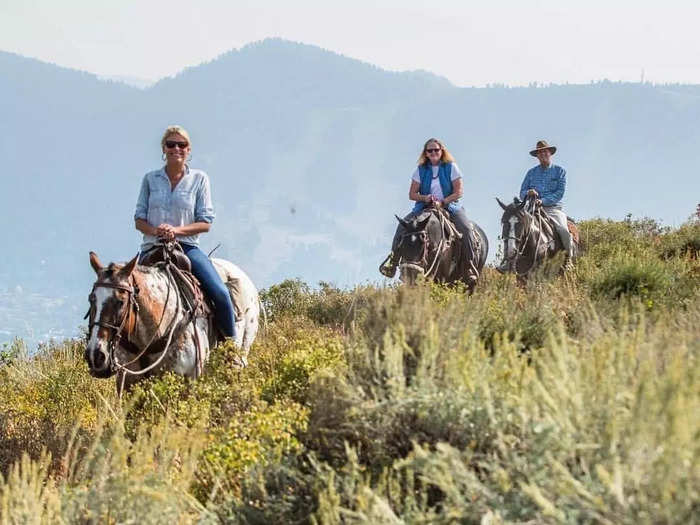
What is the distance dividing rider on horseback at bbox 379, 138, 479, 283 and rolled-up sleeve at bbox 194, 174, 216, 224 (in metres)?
4.35

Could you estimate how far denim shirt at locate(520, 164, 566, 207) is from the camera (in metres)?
14.1

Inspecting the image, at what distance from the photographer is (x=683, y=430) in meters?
2.64

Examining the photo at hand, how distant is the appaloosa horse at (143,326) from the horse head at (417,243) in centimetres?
369

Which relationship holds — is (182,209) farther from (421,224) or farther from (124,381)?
(421,224)

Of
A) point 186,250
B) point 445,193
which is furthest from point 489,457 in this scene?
point 445,193

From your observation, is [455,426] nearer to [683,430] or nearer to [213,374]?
[683,430]

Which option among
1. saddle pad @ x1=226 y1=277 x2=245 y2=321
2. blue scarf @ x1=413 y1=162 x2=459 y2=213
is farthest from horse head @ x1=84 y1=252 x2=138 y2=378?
blue scarf @ x1=413 y1=162 x2=459 y2=213

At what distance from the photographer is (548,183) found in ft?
46.4

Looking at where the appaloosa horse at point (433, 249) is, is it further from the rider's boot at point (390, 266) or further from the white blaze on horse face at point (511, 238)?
the white blaze on horse face at point (511, 238)

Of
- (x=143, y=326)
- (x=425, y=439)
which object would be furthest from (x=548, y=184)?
(x=425, y=439)

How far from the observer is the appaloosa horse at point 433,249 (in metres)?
10.8

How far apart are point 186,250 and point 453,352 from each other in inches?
154

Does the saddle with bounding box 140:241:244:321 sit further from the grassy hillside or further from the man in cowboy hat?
the man in cowboy hat

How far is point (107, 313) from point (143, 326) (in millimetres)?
664
